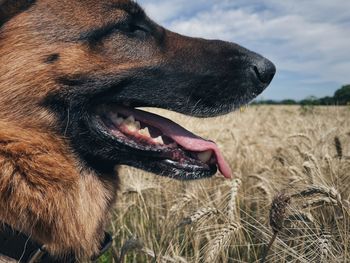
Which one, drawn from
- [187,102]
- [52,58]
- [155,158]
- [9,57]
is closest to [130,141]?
[155,158]

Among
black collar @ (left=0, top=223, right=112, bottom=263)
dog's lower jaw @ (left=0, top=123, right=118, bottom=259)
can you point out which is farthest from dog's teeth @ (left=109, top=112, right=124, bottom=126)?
black collar @ (left=0, top=223, right=112, bottom=263)

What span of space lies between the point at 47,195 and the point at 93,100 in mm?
698

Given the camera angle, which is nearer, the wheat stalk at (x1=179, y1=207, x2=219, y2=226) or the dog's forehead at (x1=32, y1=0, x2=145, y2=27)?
the wheat stalk at (x1=179, y1=207, x2=219, y2=226)

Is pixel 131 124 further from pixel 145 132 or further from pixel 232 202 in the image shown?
pixel 232 202

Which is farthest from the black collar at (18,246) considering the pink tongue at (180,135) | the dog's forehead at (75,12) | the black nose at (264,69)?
the black nose at (264,69)

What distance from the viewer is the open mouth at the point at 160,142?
9.04 ft

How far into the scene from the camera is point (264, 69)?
2.92 metres

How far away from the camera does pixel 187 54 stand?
2.97m

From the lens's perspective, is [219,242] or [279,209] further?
[219,242]

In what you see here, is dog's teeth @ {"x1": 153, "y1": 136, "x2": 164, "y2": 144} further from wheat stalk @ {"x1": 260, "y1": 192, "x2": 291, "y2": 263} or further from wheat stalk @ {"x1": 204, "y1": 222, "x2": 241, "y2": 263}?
wheat stalk @ {"x1": 260, "y1": 192, "x2": 291, "y2": 263}

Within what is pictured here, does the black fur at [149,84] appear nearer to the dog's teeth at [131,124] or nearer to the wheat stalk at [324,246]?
the dog's teeth at [131,124]

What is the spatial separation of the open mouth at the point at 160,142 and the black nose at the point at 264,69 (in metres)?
0.57

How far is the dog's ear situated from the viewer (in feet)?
8.86

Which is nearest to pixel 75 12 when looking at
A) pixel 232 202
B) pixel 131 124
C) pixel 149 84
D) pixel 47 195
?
pixel 149 84
